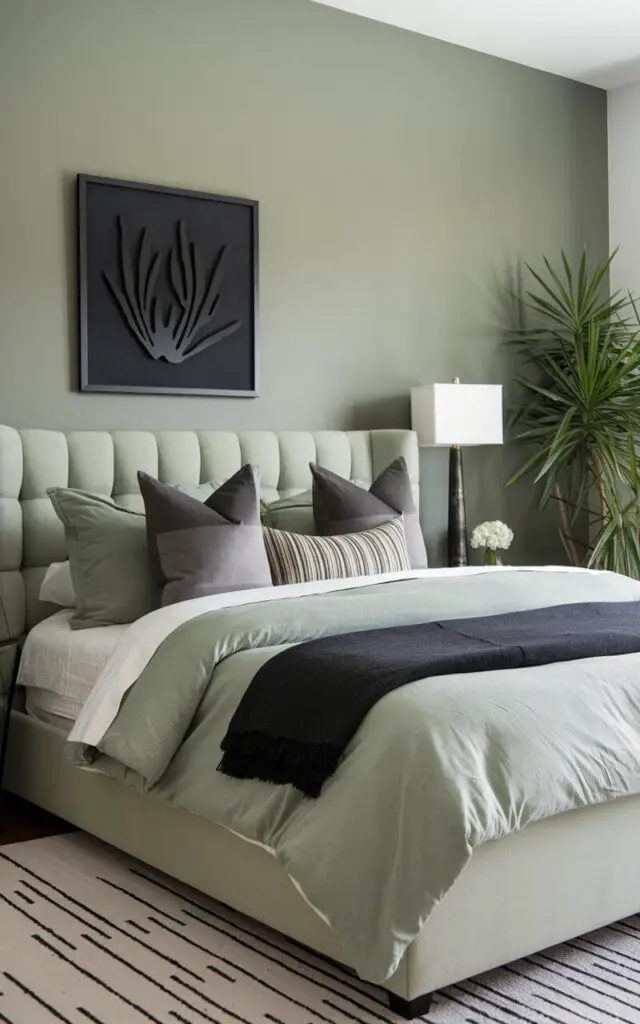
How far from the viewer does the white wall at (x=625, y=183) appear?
5.72 m

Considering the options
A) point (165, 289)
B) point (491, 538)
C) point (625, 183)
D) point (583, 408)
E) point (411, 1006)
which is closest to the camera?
point (411, 1006)

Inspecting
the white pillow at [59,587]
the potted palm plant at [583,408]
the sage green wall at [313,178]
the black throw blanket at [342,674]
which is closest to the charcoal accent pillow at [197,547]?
the white pillow at [59,587]

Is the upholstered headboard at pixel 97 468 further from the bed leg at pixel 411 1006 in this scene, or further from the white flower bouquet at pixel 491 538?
the bed leg at pixel 411 1006

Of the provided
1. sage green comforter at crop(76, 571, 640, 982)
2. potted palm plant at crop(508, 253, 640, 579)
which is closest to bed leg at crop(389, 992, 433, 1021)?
sage green comforter at crop(76, 571, 640, 982)

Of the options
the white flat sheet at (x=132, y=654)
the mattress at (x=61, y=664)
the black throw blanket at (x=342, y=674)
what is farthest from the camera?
the mattress at (x=61, y=664)

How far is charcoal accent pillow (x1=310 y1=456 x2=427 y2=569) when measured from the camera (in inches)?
157

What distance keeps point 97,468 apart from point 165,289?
0.81 metres

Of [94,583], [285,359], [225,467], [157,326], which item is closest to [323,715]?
[94,583]

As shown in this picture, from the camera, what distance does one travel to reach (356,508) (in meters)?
4.01

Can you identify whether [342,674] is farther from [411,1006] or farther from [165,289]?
[165,289]

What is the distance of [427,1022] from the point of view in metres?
2.21

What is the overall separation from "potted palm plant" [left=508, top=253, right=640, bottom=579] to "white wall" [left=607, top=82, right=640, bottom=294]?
115mm

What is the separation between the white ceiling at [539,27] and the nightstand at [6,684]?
3052mm

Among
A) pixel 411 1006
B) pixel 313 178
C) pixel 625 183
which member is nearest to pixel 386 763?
pixel 411 1006
